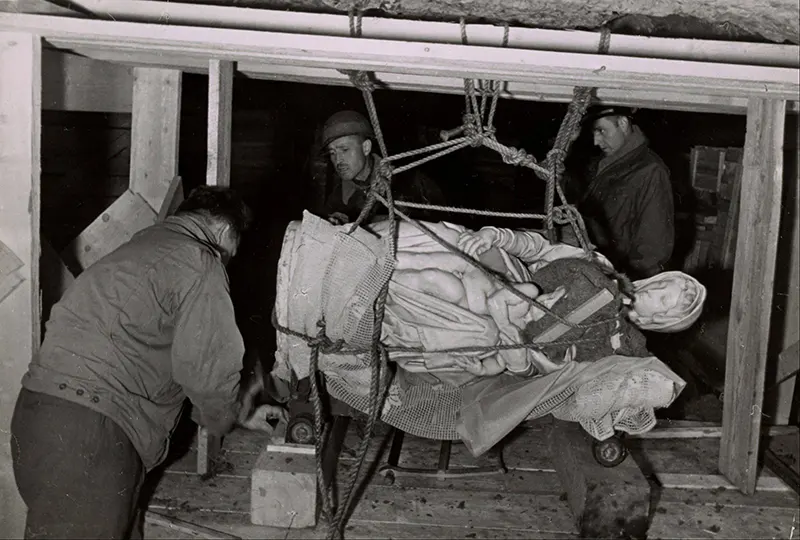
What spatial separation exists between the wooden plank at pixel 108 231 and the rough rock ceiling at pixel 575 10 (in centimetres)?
136

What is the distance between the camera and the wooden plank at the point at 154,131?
461 centimetres

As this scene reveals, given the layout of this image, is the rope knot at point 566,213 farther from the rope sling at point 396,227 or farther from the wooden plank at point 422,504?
the wooden plank at point 422,504

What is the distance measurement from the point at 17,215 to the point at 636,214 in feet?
13.4

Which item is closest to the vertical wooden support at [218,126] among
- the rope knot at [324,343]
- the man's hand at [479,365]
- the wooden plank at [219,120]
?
the wooden plank at [219,120]

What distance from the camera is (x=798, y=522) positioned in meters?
3.89

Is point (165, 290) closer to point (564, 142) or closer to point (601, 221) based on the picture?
point (564, 142)

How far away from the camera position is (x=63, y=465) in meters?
2.98

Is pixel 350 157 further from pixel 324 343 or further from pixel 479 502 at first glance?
pixel 479 502

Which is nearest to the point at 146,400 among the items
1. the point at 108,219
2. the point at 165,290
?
the point at 165,290

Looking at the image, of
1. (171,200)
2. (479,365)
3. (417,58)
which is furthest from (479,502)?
(171,200)

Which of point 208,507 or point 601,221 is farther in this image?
point 601,221

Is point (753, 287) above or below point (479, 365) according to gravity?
above

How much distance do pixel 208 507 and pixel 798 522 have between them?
10.2 feet

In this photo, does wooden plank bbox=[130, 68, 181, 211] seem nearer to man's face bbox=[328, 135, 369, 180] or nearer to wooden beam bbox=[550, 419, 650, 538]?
man's face bbox=[328, 135, 369, 180]
